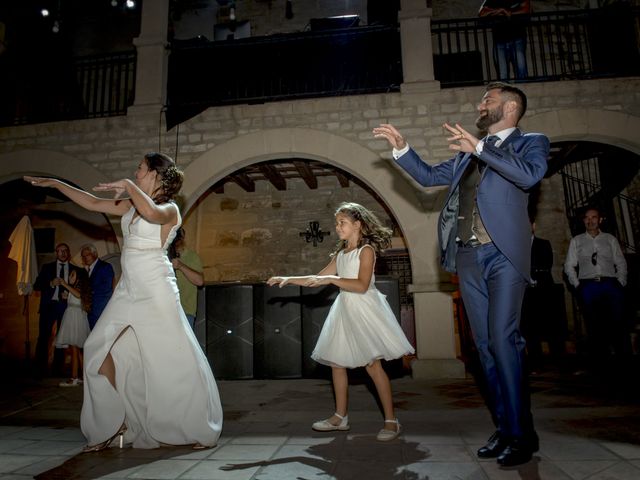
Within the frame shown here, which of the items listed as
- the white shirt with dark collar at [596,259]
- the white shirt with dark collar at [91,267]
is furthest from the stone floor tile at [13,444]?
the white shirt with dark collar at [596,259]

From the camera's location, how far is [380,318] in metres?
2.68

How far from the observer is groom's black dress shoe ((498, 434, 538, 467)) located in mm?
1973

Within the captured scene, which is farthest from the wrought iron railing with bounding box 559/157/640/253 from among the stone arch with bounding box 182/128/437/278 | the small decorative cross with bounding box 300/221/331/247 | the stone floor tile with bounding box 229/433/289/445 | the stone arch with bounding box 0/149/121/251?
the stone arch with bounding box 0/149/121/251

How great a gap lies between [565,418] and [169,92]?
21.2 ft

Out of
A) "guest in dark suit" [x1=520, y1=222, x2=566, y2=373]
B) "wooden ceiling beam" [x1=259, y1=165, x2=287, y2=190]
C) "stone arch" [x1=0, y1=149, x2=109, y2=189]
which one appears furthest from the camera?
"wooden ceiling beam" [x1=259, y1=165, x2=287, y2=190]

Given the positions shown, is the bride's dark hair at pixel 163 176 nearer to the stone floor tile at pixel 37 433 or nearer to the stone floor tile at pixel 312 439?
the stone floor tile at pixel 312 439

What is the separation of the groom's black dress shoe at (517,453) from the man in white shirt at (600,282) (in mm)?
3599

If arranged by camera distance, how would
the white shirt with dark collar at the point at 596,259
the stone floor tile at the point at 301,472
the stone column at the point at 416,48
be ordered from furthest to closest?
1. the stone column at the point at 416,48
2. the white shirt with dark collar at the point at 596,259
3. the stone floor tile at the point at 301,472

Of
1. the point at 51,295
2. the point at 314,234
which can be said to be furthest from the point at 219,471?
the point at 314,234

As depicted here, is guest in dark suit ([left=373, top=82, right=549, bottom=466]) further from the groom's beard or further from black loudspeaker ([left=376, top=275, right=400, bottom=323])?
black loudspeaker ([left=376, top=275, right=400, bottom=323])

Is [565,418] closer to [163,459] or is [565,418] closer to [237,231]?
[163,459]

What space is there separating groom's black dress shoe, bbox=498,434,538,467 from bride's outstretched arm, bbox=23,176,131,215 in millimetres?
2480

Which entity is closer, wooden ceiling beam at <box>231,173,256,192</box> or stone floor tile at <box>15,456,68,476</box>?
stone floor tile at <box>15,456,68,476</box>

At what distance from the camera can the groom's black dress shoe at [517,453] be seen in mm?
1973
